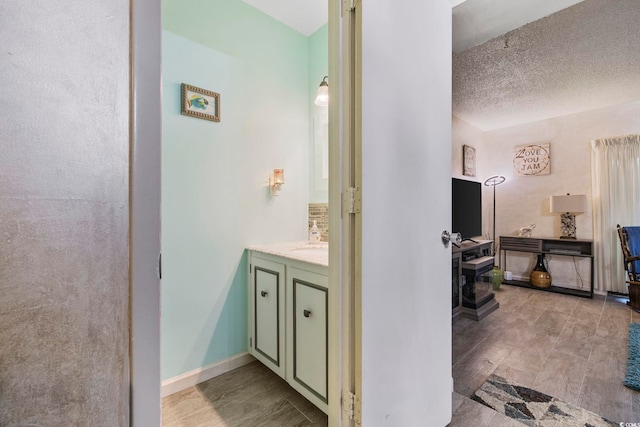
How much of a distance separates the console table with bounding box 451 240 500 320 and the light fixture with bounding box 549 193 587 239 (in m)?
1.95

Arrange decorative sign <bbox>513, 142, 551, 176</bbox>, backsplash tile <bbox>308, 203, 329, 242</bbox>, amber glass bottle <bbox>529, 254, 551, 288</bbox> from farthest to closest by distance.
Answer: decorative sign <bbox>513, 142, 551, 176</bbox>, amber glass bottle <bbox>529, 254, 551, 288</bbox>, backsplash tile <bbox>308, 203, 329, 242</bbox>

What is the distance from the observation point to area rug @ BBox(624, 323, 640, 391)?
1.86 m

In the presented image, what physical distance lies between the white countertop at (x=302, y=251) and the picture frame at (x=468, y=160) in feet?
10.4

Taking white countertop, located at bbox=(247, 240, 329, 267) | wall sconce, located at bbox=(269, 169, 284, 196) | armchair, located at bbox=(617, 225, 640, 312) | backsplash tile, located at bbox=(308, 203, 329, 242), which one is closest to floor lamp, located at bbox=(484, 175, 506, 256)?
armchair, located at bbox=(617, 225, 640, 312)

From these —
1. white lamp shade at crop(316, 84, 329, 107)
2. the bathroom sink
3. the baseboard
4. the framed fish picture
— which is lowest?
the baseboard

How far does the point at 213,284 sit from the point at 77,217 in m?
1.52

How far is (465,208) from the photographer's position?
10.5 feet

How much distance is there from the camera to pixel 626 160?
12.4 ft

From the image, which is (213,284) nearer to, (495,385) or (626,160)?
(495,385)

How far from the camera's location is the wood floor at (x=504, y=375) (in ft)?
5.09

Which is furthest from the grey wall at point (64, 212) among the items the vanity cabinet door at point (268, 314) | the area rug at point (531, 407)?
the area rug at point (531, 407)

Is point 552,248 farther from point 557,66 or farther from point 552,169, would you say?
point 557,66

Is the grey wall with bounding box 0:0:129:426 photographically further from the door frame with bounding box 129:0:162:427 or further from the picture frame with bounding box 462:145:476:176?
the picture frame with bounding box 462:145:476:176

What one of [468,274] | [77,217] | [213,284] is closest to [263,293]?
[213,284]
